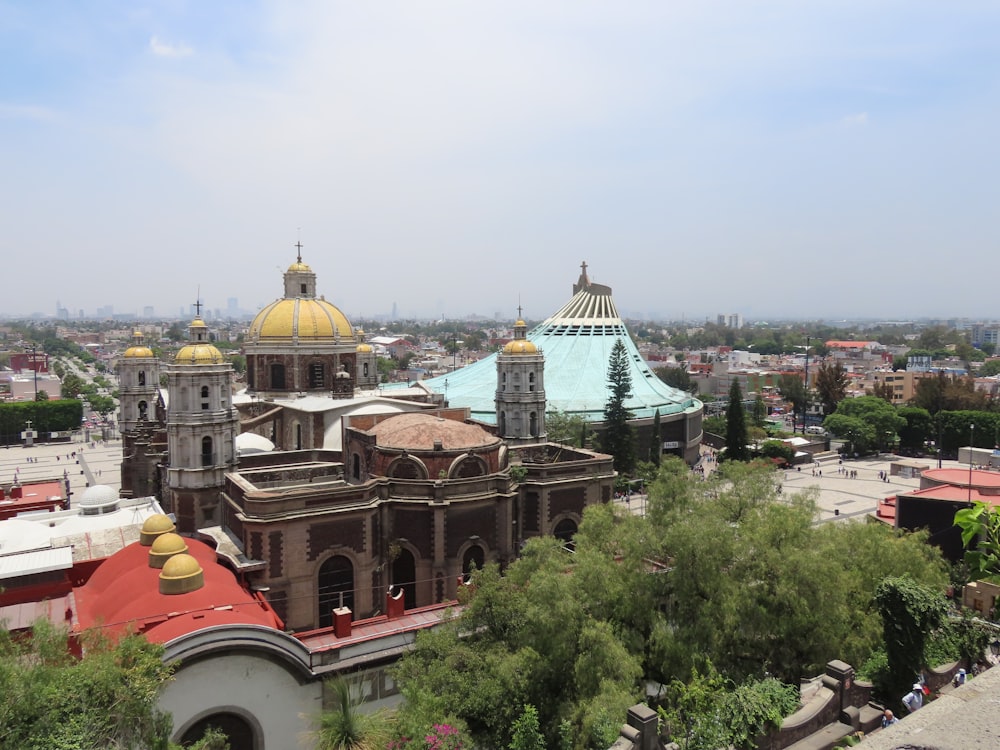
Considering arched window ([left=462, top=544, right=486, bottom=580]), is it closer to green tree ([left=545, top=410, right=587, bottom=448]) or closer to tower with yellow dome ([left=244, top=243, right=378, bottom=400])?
tower with yellow dome ([left=244, top=243, right=378, bottom=400])

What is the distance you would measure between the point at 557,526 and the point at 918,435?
4743 cm

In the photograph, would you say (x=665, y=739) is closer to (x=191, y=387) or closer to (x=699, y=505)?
(x=699, y=505)

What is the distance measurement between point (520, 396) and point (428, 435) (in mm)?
7374

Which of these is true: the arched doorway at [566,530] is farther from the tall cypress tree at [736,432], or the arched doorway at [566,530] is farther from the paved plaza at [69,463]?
the paved plaza at [69,463]

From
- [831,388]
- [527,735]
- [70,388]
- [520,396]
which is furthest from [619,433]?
[70,388]

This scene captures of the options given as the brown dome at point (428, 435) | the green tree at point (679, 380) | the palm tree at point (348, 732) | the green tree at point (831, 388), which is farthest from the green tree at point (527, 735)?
the green tree at point (679, 380)

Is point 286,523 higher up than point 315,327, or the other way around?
point 315,327

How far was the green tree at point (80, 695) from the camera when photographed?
9594mm

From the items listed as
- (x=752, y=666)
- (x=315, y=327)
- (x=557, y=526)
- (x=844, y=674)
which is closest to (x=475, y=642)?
(x=752, y=666)

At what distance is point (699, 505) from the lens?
55.0 feet

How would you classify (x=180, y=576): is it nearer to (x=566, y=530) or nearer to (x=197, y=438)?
(x=197, y=438)

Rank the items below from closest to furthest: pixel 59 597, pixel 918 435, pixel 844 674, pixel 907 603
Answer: pixel 844 674
pixel 907 603
pixel 59 597
pixel 918 435

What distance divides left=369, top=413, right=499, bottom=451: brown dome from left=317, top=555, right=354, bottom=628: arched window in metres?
4.01

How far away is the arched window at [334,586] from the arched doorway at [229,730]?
5944 millimetres
